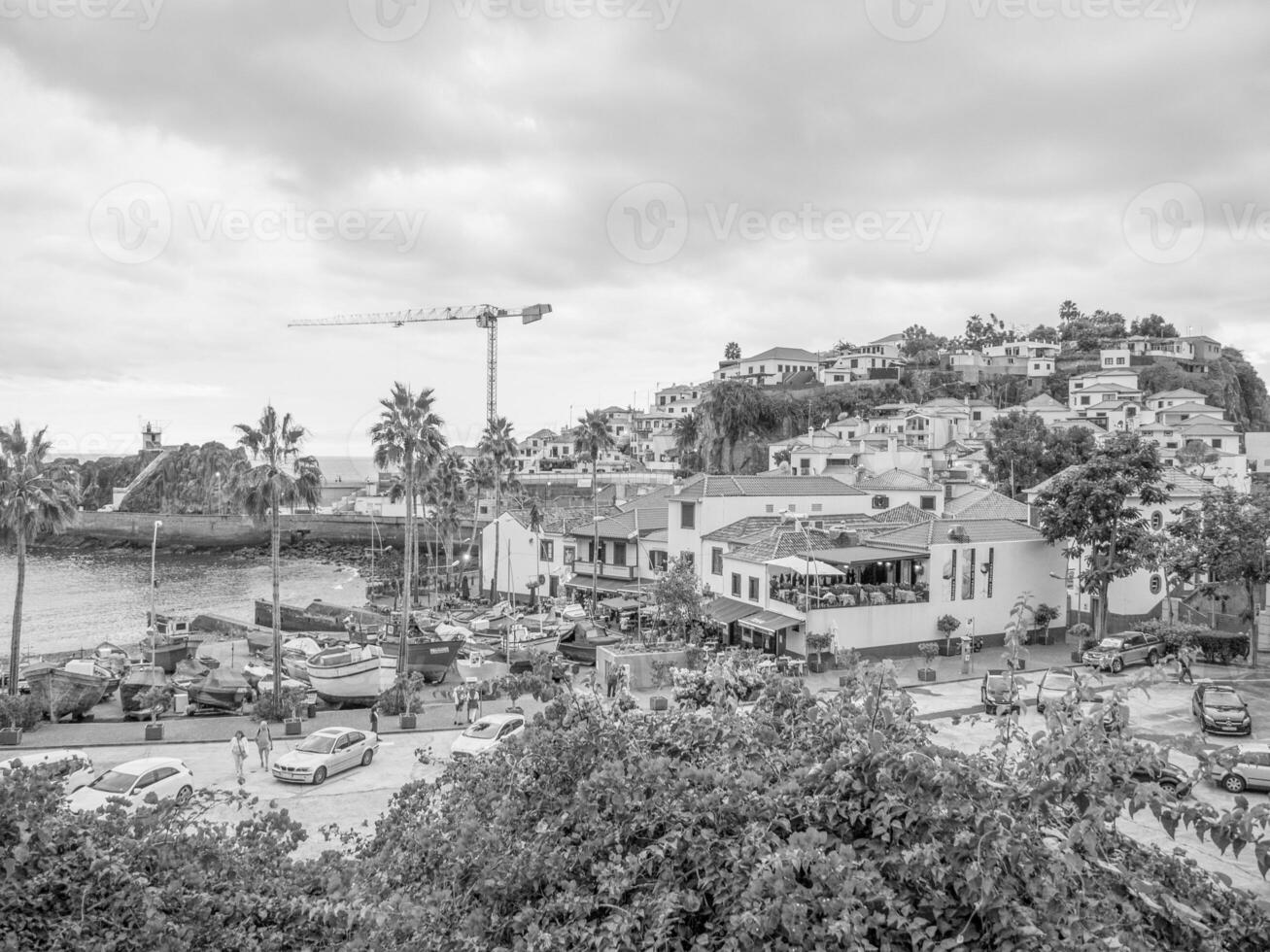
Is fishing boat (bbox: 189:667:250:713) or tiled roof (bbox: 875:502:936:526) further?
tiled roof (bbox: 875:502:936:526)

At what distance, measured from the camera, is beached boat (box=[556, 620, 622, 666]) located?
115ft

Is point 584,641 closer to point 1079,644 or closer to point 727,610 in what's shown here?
point 727,610

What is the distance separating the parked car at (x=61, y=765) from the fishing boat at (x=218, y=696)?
6767 millimetres

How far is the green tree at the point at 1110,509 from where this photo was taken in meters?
32.1

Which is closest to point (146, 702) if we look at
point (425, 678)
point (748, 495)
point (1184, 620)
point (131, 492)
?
point (425, 678)

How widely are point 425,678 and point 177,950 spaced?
27.6 m

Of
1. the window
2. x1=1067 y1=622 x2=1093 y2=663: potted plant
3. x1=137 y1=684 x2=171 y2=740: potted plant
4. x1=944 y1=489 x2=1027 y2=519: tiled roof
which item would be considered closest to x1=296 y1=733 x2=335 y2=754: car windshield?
x1=137 y1=684 x2=171 y2=740: potted plant

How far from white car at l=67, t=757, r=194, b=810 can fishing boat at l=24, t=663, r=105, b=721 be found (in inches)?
458

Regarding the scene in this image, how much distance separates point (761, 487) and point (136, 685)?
30.3 metres

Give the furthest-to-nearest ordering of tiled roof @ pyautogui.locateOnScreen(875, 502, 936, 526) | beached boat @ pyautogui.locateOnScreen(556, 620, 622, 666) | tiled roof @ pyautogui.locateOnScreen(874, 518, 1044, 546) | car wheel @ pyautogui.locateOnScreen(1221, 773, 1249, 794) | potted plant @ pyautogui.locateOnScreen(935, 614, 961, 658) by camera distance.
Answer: tiled roof @ pyautogui.locateOnScreen(875, 502, 936, 526) < beached boat @ pyautogui.locateOnScreen(556, 620, 622, 666) < tiled roof @ pyautogui.locateOnScreen(874, 518, 1044, 546) < potted plant @ pyautogui.locateOnScreen(935, 614, 961, 658) < car wheel @ pyautogui.locateOnScreen(1221, 773, 1249, 794)

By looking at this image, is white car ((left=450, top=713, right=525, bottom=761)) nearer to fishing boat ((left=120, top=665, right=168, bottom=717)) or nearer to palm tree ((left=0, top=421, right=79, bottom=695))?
fishing boat ((left=120, top=665, right=168, bottom=717))

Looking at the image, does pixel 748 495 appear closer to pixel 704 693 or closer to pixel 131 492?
pixel 704 693

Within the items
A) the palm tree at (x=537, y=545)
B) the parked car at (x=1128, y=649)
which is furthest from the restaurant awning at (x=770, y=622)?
the palm tree at (x=537, y=545)

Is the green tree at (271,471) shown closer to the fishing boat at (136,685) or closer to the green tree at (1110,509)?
the fishing boat at (136,685)
